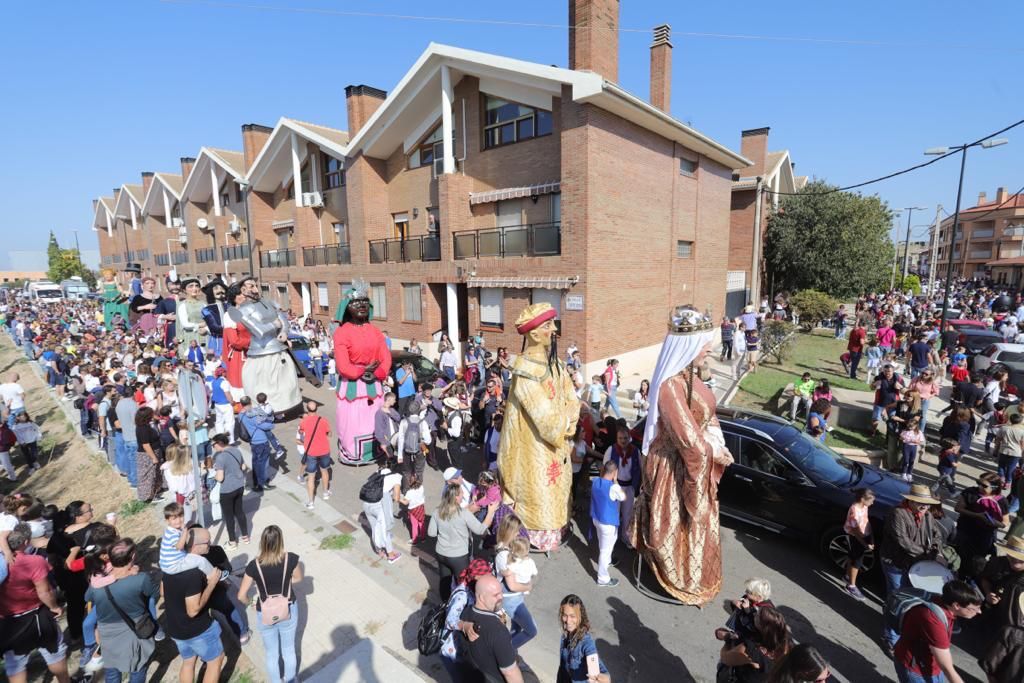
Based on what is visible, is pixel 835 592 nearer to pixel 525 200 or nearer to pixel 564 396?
pixel 564 396

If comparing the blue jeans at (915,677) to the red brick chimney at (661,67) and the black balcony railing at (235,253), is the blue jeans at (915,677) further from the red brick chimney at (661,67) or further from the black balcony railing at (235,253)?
the black balcony railing at (235,253)

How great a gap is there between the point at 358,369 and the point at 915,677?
7095 mm

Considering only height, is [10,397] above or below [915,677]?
above

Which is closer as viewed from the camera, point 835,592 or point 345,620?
point 345,620

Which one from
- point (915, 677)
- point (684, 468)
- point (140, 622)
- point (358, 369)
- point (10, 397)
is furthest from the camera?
point (10, 397)

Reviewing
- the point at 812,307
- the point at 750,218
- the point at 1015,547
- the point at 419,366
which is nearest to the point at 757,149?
the point at 750,218

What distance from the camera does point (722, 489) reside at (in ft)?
22.2

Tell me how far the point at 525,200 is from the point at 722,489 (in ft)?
36.8

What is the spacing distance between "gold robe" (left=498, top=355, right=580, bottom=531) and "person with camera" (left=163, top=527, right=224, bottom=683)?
3101mm

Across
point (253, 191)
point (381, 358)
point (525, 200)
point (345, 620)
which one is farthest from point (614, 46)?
point (253, 191)

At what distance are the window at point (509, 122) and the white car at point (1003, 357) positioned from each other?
43.6 feet

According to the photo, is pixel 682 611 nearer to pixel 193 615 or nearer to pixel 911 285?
pixel 193 615

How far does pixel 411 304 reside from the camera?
1930 cm

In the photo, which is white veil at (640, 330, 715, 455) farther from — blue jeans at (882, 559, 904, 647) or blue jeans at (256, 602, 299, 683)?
blue jeans at (256, 602, 299, 683)
